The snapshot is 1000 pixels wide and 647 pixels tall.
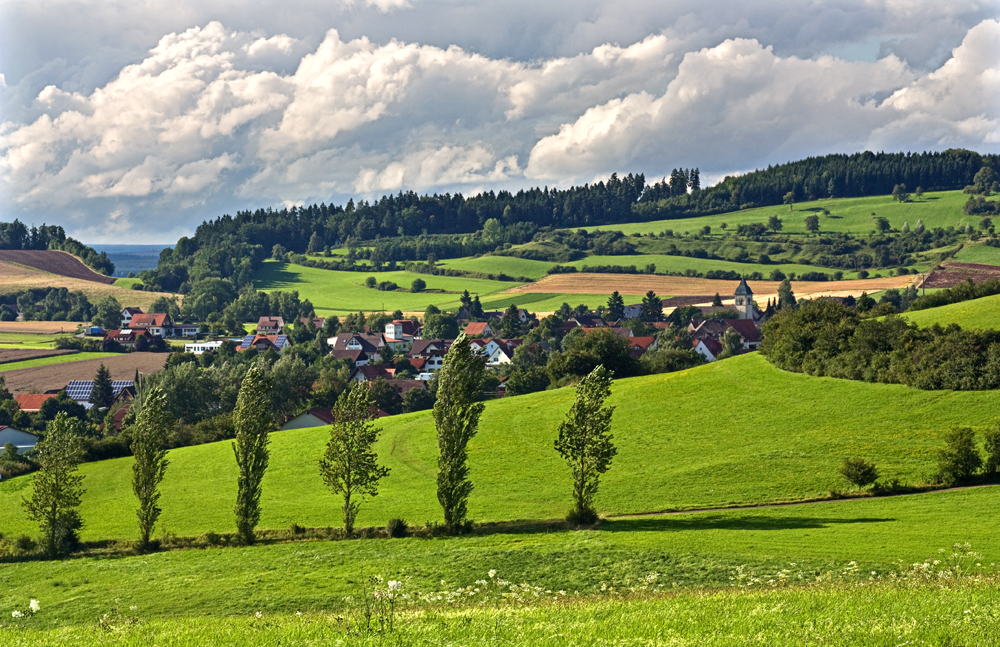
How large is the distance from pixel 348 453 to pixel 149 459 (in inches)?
432

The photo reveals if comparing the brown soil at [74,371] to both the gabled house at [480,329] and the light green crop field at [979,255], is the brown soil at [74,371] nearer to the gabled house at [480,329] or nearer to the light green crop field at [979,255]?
the gabled house at [480,329]

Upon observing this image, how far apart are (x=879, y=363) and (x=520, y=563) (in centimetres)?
3898

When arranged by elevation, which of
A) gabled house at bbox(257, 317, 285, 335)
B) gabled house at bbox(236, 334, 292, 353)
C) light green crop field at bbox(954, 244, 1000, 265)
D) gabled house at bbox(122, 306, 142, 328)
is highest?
light green crop field at bbox(954, 244, 1000, 265)

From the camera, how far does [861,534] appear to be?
3638 cm

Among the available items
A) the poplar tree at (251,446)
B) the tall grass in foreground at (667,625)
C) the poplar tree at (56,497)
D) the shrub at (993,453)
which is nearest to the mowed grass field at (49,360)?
the poplar tree at (56,497)

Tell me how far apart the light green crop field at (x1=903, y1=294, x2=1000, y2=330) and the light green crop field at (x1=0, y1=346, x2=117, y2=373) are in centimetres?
12579

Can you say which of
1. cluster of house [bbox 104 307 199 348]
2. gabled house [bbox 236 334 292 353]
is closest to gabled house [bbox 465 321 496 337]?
gabled house [bbox 236 334 292 353]

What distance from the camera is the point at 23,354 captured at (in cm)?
14575

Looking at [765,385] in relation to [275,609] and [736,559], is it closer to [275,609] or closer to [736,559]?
[736,559]

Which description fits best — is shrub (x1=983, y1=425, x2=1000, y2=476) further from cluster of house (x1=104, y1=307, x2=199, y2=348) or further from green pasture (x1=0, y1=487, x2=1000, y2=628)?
cluster of house (x1=104, y1=307, x2=199, y2=348)

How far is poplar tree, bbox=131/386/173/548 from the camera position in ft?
152

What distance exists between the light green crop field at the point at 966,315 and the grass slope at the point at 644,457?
34.1 ft

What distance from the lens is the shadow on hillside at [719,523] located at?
131 ft

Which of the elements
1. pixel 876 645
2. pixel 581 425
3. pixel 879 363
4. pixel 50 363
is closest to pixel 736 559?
pixel 581 425
